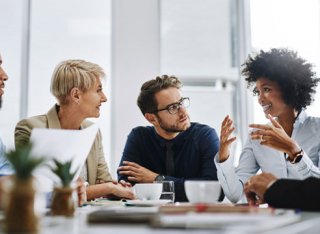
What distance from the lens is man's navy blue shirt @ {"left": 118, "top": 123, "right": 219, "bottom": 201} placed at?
8.13ft

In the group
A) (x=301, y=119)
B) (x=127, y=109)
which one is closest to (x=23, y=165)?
(x=301, y=119)

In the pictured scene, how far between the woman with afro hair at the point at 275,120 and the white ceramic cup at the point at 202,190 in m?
0.77

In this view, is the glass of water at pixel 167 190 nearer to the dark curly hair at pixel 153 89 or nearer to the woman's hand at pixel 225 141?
the woman's hand at pixel 225 141

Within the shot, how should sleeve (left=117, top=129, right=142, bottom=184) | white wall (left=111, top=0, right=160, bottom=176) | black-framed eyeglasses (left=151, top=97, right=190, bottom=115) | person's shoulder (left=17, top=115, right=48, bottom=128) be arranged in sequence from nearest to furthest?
1. person's shoulder (left=17, top=115, right=48, bottom=128)
2. sleeve (left=117, top=129, right=142, bottom=184)
3. black-framed eyeglasses (left=151, top=97, right=190, bottom=115)
4. white wall (left=111, top=0, right=160, bottom=176)

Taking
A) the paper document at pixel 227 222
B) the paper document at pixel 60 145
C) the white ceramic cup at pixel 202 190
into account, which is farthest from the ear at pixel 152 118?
the paper document at pixel 227 222

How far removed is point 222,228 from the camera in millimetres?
721

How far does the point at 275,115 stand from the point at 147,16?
Result: 1467 mm

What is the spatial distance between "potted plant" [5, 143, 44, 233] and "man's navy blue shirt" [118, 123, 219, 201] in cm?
164

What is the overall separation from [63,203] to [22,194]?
298mm

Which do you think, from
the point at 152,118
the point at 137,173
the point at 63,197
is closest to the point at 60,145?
the point at 63,197

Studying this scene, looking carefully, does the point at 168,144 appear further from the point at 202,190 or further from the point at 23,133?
the point at 202,190

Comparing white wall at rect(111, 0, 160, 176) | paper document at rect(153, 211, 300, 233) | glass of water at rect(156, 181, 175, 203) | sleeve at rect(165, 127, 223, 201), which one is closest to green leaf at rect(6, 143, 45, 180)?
paper document at rect(153, 211, 300, 233)

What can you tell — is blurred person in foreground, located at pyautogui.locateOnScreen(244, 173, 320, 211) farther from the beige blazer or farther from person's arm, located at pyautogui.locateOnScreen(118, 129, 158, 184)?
the beige blazer

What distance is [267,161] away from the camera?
2232 mm
